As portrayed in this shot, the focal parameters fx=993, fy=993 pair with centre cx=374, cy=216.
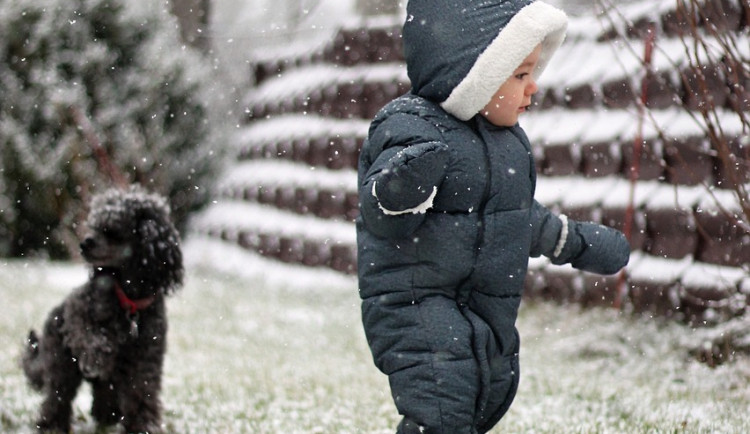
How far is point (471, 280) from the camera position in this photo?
3.50 m

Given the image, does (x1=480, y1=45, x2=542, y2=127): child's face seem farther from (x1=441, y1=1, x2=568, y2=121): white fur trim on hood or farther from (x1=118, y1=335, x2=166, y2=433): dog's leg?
(x1=118, y1=335, x2=166, y2=433): dog's leg

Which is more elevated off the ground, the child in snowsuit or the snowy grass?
the child in snowsuit

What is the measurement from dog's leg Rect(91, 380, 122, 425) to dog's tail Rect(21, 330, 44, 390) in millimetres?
296

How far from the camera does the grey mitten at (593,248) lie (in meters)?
3.87

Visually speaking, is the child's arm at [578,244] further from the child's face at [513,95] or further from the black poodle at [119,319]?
the black poodle at [119,319]

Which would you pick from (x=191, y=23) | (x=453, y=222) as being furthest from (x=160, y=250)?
(x=191, y=23)

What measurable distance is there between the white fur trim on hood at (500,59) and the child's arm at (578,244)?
0.58 metres

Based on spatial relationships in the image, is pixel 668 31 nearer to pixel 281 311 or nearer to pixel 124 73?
pixel 281 311

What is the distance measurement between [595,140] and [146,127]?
23.8ft

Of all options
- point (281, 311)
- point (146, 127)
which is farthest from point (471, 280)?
point (146, 127)

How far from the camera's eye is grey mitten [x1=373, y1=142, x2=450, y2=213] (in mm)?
3145

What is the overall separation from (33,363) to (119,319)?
786 millimetres

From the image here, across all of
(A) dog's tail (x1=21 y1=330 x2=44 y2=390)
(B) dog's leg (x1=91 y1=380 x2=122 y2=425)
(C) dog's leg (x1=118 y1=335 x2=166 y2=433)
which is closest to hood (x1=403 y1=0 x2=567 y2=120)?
(C) dog's leg (x1=118 y1=335 x2=166 y2=433)

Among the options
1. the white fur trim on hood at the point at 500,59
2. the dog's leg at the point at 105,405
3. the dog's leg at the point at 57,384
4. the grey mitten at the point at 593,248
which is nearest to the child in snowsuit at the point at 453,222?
the white fur trim on hood at the point at 500,59
